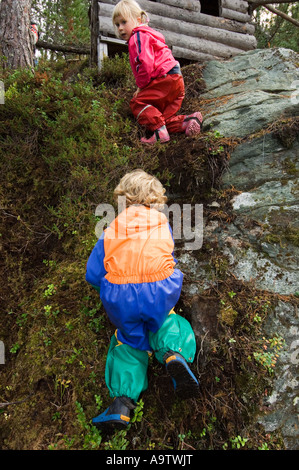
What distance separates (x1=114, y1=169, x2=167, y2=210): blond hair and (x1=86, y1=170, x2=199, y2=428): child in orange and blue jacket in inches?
1.8

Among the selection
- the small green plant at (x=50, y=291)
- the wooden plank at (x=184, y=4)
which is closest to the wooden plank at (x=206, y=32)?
the wooden plank at (x=184, y=4)

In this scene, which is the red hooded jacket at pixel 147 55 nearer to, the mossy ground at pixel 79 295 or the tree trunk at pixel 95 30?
the mossy ground at pixel 79 295

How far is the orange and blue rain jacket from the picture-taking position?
6.91ft

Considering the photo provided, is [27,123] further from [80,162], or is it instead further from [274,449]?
[274,449]

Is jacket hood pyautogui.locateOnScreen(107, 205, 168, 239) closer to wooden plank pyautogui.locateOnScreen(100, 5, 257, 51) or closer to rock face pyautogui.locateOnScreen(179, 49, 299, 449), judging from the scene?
rock face pyautogui.locateOnScreen(179, 49, 299, 449)

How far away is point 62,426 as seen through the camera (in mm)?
2252

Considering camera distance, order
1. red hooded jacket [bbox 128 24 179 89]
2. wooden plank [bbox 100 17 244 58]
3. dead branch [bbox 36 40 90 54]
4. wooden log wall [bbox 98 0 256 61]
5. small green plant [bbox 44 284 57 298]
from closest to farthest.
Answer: small green plant [bbox 44 284 57 298], red hooded jacket [bbox 128 24 179 89], wooden log wall [bbox 98 0 256 61], wooden plank [bbox 100 17 244 58], dead branch [bbox 36 40 90 54]

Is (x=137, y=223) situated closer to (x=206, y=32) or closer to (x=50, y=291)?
(x=50, y=291)

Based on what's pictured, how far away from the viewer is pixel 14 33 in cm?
442

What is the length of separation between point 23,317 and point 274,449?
8.02 feet

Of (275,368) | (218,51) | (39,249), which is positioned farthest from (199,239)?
(218,51)

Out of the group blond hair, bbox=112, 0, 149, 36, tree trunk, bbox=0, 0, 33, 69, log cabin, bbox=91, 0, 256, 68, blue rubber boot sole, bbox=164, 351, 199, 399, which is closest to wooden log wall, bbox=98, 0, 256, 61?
log cabin, bbox=91, 0, 256, 68

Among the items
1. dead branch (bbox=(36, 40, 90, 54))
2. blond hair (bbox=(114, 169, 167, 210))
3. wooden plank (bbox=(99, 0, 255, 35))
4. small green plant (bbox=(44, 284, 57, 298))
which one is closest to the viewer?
blond hair (bbox=(114, 169, 167, 210))

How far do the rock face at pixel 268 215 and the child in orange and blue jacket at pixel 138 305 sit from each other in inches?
23.8
